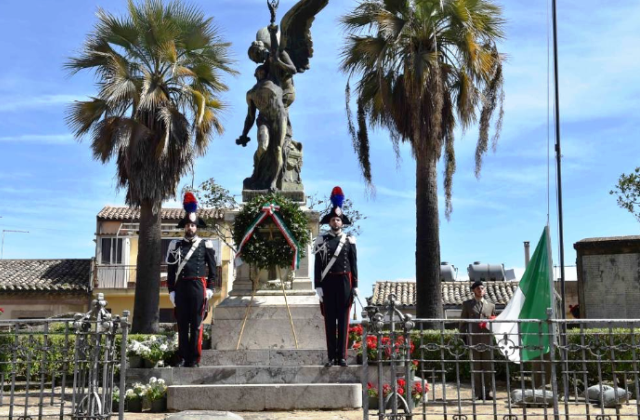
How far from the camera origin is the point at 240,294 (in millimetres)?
12039

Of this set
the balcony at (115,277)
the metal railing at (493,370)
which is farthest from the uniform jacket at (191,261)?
the balcony at (115,277)

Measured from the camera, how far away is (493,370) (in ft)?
24.1

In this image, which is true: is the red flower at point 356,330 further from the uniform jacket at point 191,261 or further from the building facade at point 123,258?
the building facade at point 123,258

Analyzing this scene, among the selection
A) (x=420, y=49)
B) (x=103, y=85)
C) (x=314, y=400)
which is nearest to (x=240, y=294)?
(x=314, y=400)

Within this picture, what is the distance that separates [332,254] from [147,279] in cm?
1107

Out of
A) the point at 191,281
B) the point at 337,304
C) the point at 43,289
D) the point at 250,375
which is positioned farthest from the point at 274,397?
the point at 43,289

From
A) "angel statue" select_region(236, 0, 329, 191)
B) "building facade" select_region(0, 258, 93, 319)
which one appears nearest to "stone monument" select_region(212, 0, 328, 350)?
"angel statue" select_region(236, 0, 329, 191)

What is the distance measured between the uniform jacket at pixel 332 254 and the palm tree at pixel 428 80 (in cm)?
741

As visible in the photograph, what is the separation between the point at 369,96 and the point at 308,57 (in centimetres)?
530

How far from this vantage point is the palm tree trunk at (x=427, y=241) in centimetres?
1698

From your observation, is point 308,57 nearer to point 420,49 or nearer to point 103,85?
point 420,49

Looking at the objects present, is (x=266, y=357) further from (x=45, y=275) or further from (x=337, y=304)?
(x=45, y=275)

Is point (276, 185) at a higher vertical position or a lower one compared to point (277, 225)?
higher

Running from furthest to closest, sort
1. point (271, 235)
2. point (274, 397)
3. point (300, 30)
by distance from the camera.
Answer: point (300, 30), point (271, 235), point (274, 397)
